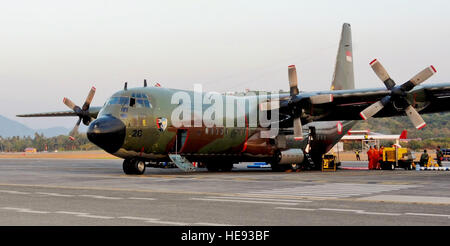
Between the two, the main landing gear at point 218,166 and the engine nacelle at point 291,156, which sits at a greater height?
the engine nacelle at point 291,156

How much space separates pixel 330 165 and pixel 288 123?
5.59 metres

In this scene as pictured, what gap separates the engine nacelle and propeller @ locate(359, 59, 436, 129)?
18.7ft

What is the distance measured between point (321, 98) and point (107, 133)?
11.8 metres

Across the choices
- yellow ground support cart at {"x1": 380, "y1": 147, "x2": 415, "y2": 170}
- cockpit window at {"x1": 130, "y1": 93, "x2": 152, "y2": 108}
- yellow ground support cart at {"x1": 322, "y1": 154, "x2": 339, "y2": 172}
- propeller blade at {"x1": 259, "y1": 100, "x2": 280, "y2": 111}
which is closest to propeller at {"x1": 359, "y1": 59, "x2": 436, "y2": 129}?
propeller blade at {"x1": 259, "y1": 100, "x2": 280, "y2": 111}

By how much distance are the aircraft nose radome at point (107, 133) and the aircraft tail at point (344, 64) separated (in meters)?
17.9

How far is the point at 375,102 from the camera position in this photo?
27906 mm

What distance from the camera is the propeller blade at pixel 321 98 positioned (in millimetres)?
27328

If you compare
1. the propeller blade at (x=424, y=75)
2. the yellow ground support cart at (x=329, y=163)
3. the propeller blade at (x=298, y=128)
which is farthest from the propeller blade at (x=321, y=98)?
the yellow ground support cart at (x=329, y=163)

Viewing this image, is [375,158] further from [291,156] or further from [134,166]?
[134,166]

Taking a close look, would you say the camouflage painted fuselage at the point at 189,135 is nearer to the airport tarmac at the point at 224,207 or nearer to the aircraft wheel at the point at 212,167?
the aircraft wheel at the point at 212,167

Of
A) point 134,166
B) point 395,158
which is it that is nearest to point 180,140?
point 134,166

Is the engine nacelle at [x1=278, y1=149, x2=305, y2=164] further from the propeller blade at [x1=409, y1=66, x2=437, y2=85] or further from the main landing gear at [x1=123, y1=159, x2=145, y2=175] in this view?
the main landing gear at [x1=123, y1=159, x2=145, y2=175]

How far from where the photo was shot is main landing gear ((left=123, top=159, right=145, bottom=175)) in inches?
997
